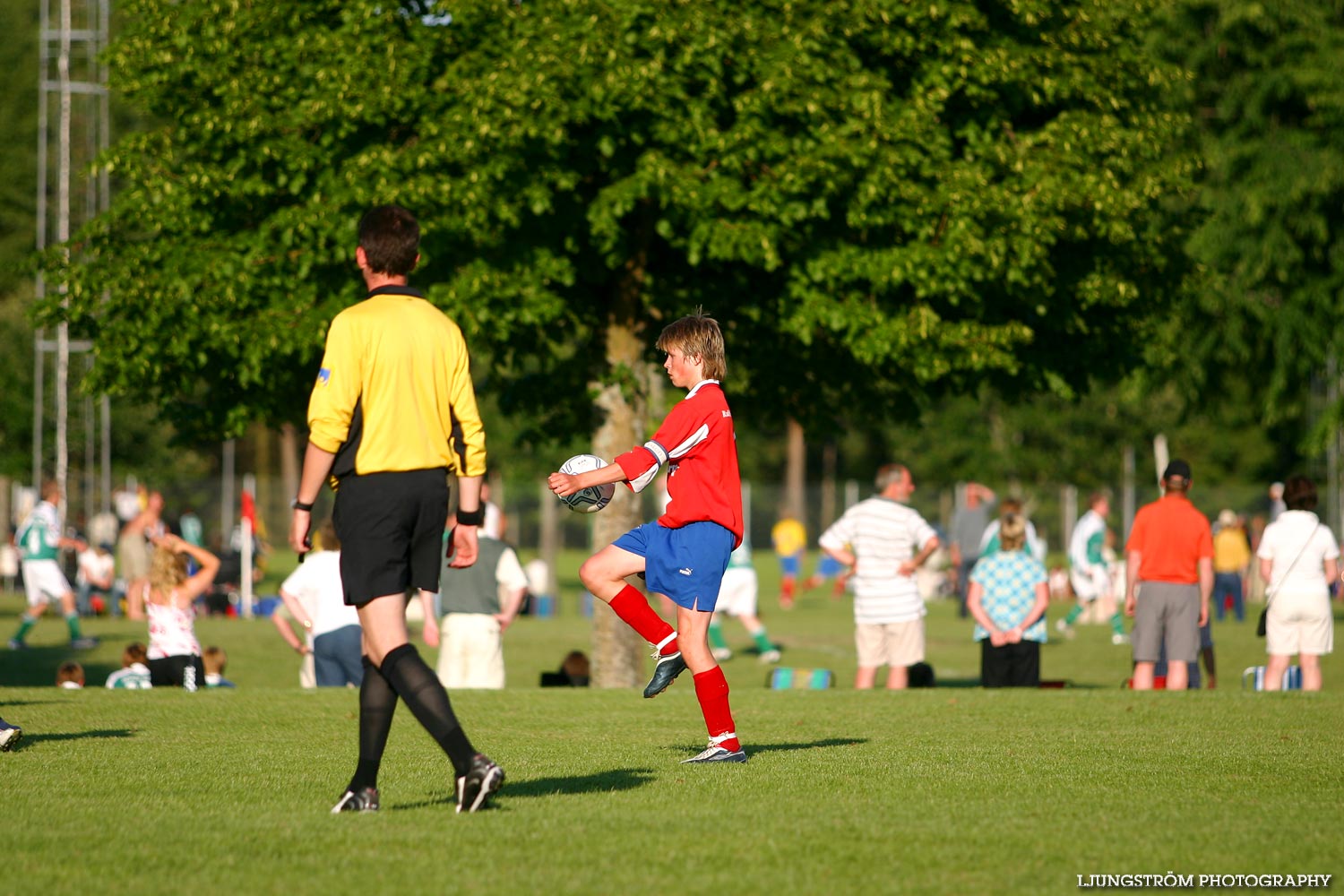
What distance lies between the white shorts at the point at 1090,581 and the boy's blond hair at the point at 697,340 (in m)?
22.2

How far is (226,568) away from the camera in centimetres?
3369

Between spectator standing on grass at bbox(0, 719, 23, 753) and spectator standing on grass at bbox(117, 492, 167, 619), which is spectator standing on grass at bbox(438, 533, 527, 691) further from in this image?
spectator standing on grass at bbox(117, 492, 167, 619)

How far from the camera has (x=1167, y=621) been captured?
44.3ft

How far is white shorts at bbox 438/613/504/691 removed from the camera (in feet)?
44.5

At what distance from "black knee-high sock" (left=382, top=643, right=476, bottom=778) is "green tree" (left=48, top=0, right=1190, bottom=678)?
29.5ft

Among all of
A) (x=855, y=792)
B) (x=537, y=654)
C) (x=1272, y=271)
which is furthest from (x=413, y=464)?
(x=1272, y=271)

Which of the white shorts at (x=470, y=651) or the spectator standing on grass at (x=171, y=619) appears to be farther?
the white shorts at (x=470, y=651)

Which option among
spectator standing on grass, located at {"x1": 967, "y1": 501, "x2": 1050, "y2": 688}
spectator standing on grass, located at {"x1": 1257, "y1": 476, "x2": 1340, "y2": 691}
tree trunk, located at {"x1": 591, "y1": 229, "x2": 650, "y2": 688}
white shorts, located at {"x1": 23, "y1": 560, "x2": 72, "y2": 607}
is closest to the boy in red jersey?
spectator standing on grass, located at {"x1": 967, "y1": 501, "x2": 1050, "y2": 688}

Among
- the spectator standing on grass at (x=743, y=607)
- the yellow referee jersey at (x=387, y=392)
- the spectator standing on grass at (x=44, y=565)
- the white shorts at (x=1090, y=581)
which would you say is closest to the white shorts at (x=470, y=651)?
the yellow referee jersey at (x=387, y=392)

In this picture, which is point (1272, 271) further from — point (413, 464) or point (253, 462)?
point (253, 462)

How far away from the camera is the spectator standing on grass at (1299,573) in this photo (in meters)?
13.3

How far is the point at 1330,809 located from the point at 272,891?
12.7 ft

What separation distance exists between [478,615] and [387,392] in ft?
25.5

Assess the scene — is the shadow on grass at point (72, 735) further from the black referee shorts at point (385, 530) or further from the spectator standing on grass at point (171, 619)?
the spectator standing on grass at point (171, 619)
